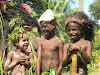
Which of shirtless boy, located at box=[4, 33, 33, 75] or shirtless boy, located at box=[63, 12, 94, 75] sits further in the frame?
shirtless boy, located at box=[4, 33, 33, 75]

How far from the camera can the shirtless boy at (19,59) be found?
4.60ft

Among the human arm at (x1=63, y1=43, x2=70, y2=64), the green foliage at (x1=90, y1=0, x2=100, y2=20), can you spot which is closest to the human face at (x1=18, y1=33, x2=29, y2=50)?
the human arm at (x1=63, y1=43, x2=70, y2=64)

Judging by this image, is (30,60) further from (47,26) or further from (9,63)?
(47,26)

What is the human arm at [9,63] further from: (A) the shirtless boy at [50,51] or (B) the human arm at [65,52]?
(B) the human arm at [65,52]

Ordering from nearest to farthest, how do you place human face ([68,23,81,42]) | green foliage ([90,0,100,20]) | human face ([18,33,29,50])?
human face ([68,23,81,42])
human face ([18,33,29,50])
green foliage ([90,0,100,20])

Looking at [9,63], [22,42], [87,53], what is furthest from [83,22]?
[9,63]

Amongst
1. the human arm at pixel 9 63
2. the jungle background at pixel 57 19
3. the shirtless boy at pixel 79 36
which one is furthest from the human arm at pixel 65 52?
the human arm at pixel 9 63

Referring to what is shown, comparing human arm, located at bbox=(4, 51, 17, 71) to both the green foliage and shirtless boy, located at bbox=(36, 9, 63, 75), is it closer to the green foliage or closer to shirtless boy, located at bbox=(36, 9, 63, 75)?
shirtless boy, located at bbox=(36, 9, 63, 75)

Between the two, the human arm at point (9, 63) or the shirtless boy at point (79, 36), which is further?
the human arm at point (9, 63)

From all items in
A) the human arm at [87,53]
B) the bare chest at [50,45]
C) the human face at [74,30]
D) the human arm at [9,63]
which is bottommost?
the human arm at [9,63]

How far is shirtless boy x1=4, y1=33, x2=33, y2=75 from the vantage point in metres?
1.40

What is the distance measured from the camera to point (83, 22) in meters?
1.32

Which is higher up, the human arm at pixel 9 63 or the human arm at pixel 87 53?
the human arm at pixel 87 53

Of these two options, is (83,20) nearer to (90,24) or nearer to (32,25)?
(90,24)
